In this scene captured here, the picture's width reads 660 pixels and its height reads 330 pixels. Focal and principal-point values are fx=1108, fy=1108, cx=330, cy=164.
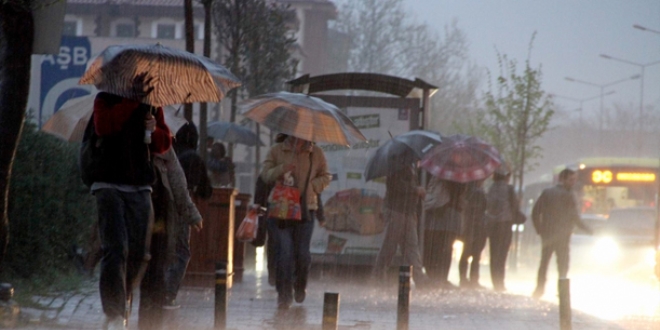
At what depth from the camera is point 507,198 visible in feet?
55.0

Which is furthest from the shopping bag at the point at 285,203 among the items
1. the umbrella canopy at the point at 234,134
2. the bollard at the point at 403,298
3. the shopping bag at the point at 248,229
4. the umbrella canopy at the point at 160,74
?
the umbrella canopy at the point at 234,134

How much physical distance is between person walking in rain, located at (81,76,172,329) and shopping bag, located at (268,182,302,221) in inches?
144

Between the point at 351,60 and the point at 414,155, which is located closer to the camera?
the point at 414,155

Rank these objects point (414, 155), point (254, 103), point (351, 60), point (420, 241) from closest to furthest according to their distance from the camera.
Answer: point (254, 103) < point (414, 155) < point (420, 241) < point (351, 60)

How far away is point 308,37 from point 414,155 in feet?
214

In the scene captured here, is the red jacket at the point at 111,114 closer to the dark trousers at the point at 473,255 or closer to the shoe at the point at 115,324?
the shoe at the point at 115,324

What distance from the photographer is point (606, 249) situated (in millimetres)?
23984

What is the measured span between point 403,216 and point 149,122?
8.12 metres

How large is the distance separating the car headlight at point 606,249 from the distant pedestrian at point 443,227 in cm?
901

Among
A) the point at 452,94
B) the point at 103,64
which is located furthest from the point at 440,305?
the point at 452,94

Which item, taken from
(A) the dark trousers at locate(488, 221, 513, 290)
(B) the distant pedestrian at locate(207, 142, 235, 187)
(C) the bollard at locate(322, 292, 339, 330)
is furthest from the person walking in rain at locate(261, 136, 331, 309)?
(A) the dark trousers at locate(488, 221, 513, 290)

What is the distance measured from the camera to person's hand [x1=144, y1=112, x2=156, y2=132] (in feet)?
22.8

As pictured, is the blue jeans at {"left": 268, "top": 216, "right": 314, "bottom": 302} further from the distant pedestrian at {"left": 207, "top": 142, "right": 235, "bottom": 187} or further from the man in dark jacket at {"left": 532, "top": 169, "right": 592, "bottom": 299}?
the man in dark jacket at {"left": 532, "top": 169, "right": 592, "bottom": 299}

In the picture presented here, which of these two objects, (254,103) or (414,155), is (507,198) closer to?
(414,155)
